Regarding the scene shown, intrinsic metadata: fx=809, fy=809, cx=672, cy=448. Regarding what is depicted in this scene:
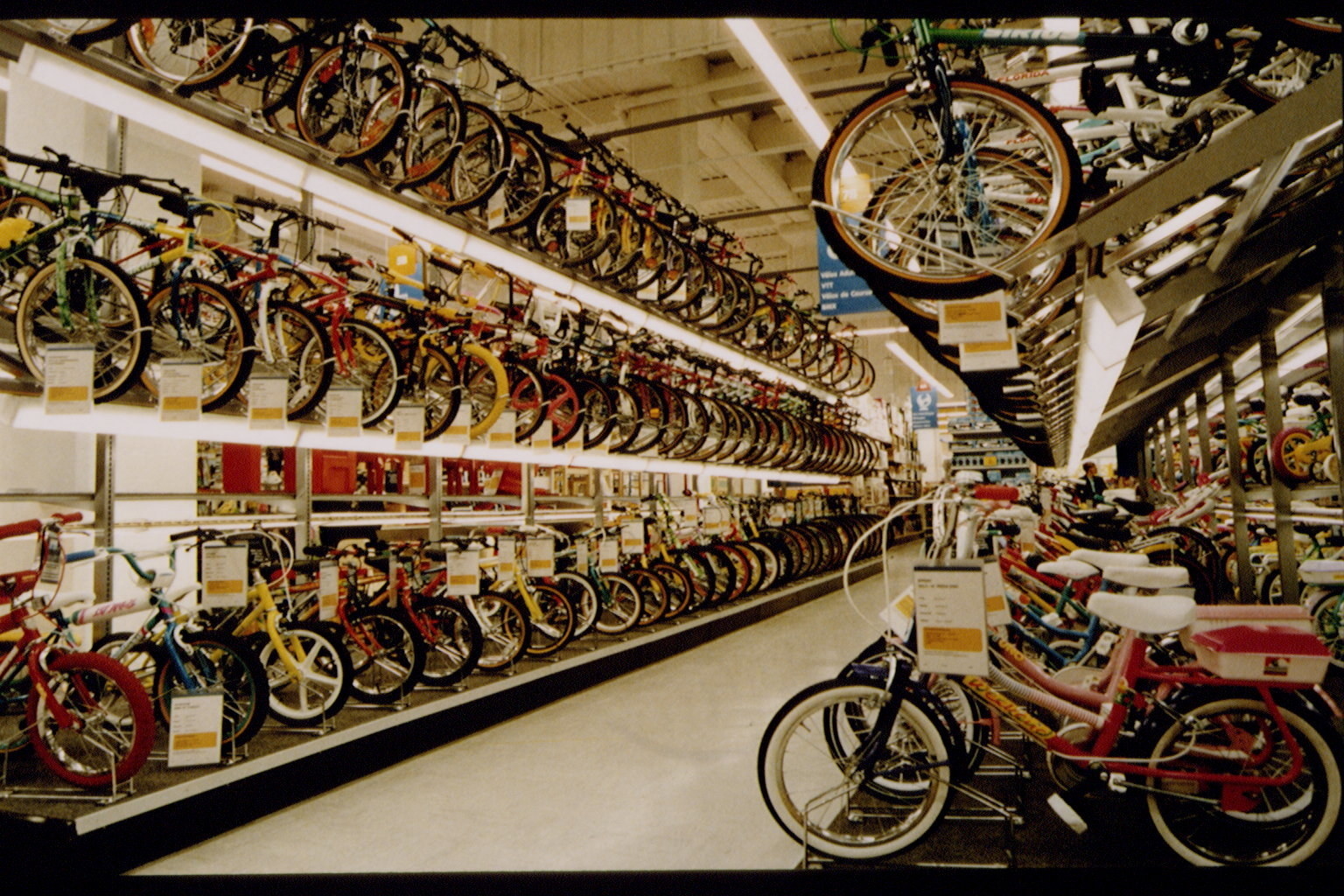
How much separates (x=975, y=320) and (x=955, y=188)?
0.64 meters

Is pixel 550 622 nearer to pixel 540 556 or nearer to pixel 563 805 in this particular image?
pixel 540 556

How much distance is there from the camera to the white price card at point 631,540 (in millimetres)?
6184

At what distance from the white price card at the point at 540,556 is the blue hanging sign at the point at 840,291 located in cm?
492

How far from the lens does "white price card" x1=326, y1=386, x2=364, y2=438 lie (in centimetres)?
364

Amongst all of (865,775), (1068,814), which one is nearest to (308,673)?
(865,775)

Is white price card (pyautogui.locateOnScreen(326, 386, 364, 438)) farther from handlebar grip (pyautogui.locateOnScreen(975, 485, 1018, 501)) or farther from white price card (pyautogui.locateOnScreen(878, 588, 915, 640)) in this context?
handlebar grip (pyautogui.locateOnScreen(975, 485, 1018, 501))

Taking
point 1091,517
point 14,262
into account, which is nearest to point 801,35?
point 1091,517

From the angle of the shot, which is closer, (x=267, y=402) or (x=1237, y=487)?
(x=267, y=402)

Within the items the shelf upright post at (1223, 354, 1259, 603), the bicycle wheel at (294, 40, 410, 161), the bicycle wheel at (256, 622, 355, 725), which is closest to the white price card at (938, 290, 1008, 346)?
the bicycle wheel at (294, 40, 410, 161)

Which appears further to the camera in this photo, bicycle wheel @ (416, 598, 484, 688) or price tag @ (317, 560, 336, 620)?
bicycle wheel @ (416, 598, 484, 688)

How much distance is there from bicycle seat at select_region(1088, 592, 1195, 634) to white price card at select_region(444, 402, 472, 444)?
326 centimetres

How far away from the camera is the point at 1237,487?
4.44 metres

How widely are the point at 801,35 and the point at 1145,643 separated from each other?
727 cm

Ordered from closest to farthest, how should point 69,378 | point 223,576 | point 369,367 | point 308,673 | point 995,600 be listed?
point 995,600 < point 69,378 < point 223,576 < point 308,673 < point 369,367
